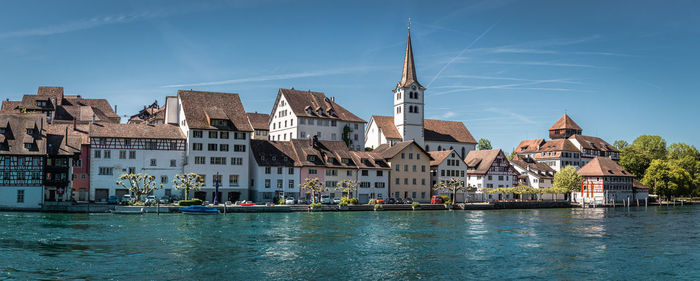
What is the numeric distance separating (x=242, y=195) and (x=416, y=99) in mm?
57032

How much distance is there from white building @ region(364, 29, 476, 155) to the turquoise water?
66449 millimetres

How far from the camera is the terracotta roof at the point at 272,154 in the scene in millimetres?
103312

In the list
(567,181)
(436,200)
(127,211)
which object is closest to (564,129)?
(567,181)

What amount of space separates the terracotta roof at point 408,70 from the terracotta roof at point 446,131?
35.1 ft

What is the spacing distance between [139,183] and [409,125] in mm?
66282

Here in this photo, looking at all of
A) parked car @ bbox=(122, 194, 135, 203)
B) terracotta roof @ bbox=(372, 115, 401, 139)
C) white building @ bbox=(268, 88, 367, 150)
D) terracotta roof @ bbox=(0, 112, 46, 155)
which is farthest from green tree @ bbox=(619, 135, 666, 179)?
terracotta roof @ bbox=(0, 112, 46, 155)

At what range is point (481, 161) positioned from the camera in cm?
13262

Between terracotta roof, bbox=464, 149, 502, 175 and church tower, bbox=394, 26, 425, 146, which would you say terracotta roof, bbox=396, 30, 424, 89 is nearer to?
church tower, bbox=394, 26, 425, 146

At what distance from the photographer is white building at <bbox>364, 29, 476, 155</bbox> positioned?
470ft

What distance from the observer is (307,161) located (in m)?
106

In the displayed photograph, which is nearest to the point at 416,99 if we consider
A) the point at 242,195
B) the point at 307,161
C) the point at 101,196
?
the point at 307,161

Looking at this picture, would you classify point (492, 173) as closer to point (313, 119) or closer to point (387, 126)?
point (387, 126)

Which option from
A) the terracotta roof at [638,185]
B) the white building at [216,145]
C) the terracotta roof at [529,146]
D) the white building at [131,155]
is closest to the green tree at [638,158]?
the terracotta roof at [638,185]

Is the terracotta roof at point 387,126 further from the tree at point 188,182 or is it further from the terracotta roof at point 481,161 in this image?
the tree at point 188,182
